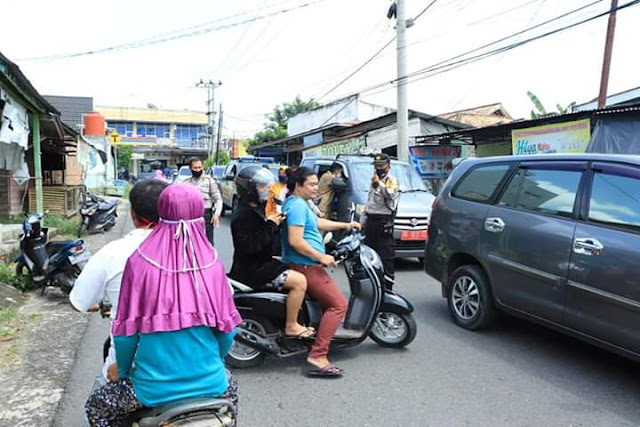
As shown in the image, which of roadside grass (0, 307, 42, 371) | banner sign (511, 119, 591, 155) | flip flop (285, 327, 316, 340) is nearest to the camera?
flip flop (285, 327, 316, 340)

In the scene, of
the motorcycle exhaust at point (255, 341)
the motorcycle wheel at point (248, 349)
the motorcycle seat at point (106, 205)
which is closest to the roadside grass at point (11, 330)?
the motorcycle wheel at point (248, 349)

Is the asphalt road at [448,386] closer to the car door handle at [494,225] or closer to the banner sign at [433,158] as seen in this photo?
the car door handle at [494,225]

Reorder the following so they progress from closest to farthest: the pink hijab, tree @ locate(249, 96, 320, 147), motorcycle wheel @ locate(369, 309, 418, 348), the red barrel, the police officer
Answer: the pink hijab < motorcycle wheel @ locate(369, 309, 418, 348) < the police officer < the red barrel < tree @ locate(249, 96, 320, 147)

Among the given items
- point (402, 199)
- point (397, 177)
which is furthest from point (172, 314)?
point (397, 177)

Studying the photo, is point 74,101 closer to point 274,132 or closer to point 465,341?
point 274,132

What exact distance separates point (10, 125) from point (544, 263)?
7956mm

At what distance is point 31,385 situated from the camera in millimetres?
4035

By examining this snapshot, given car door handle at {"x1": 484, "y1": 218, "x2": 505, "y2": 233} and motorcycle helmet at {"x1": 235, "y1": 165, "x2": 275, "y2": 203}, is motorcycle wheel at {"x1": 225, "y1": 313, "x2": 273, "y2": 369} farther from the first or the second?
car door handle at {"x1": 484, "y1": 218, "x2": 505, "y2": 233}

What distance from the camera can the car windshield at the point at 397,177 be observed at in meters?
9.59

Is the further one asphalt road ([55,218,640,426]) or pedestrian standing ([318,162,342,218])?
pedestrian standing ([318,162,342,218])

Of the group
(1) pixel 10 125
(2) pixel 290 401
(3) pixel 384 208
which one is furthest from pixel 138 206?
(1) pixel 10 125

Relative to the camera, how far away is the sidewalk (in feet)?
11.9

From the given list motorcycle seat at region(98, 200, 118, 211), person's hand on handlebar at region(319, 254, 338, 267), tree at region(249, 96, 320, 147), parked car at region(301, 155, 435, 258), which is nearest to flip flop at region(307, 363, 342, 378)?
person's hand on handlebar at region(319, 254, 338, 267)

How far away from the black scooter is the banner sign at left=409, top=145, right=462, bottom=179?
11930 mm
